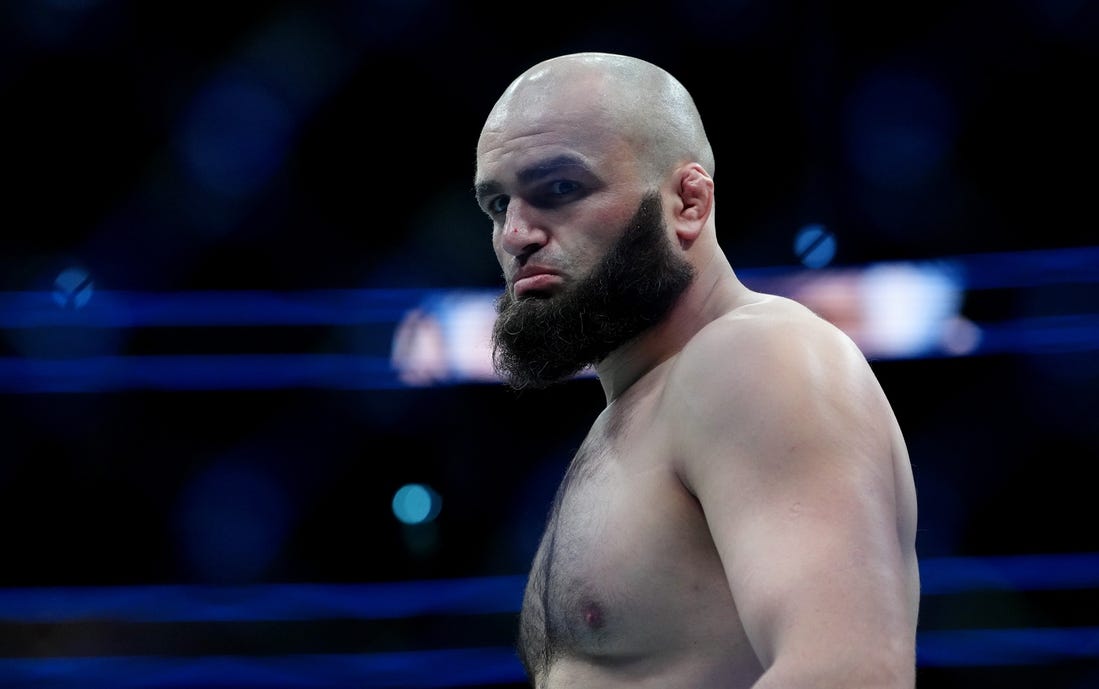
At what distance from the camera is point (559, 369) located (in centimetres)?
104

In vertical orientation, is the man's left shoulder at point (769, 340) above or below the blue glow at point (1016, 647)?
below

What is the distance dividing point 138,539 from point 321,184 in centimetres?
77

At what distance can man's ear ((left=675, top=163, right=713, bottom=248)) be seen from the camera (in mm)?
1002

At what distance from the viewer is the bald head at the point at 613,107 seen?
987 mm

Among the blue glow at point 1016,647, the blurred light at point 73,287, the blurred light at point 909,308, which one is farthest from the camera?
the blurred light at point 73,287

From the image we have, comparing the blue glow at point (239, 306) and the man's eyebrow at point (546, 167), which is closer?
the man's eyebrow at point (546, 167)

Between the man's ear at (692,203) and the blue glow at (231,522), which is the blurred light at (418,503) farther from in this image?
the man's ear at (692,203)

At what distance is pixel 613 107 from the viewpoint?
99cm

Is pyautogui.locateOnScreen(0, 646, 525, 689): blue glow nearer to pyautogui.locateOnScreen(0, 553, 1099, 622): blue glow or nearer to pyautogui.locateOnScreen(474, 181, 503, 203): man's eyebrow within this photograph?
pyautogui.locateOnScreen(0, 553, 1099, 622): blue glow

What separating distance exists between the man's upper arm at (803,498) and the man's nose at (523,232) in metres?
0.24

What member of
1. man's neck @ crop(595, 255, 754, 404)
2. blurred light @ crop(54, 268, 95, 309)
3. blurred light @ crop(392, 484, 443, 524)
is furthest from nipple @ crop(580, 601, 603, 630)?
blurred light @ crop(54, 268, 95, 309)

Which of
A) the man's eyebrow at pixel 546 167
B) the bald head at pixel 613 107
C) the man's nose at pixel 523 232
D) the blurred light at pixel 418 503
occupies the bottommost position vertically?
the man's nose at pixel 523 232

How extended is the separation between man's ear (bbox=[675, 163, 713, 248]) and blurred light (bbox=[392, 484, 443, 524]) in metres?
1.30

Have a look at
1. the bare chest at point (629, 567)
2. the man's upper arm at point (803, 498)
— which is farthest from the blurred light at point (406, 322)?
the man's upper arm at point (803, 498)
